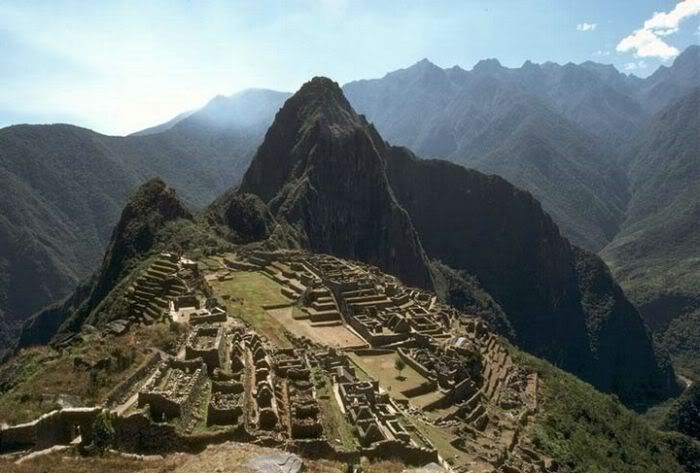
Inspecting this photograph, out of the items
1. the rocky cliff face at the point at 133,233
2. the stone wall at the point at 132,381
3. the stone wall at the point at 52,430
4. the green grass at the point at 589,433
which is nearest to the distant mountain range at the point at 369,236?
the rocky cliff face at the point at 133,233

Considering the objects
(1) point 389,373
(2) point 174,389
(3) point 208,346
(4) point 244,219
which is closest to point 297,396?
(3) point 208,346

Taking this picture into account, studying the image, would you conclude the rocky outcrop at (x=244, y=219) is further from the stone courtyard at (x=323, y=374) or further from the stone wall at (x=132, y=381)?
the stone wall at (x=132, y=381)

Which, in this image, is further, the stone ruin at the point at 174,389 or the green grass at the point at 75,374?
the green grass at the point at 75,374

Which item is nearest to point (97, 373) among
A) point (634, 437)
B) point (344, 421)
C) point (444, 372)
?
point (344, 421)

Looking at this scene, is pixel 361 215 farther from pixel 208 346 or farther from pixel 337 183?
pixel 208 346

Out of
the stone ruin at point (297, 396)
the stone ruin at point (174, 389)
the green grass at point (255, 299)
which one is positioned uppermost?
the stone ruin at point (174, 389)

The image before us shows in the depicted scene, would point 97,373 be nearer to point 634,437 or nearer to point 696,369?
point 634,437
